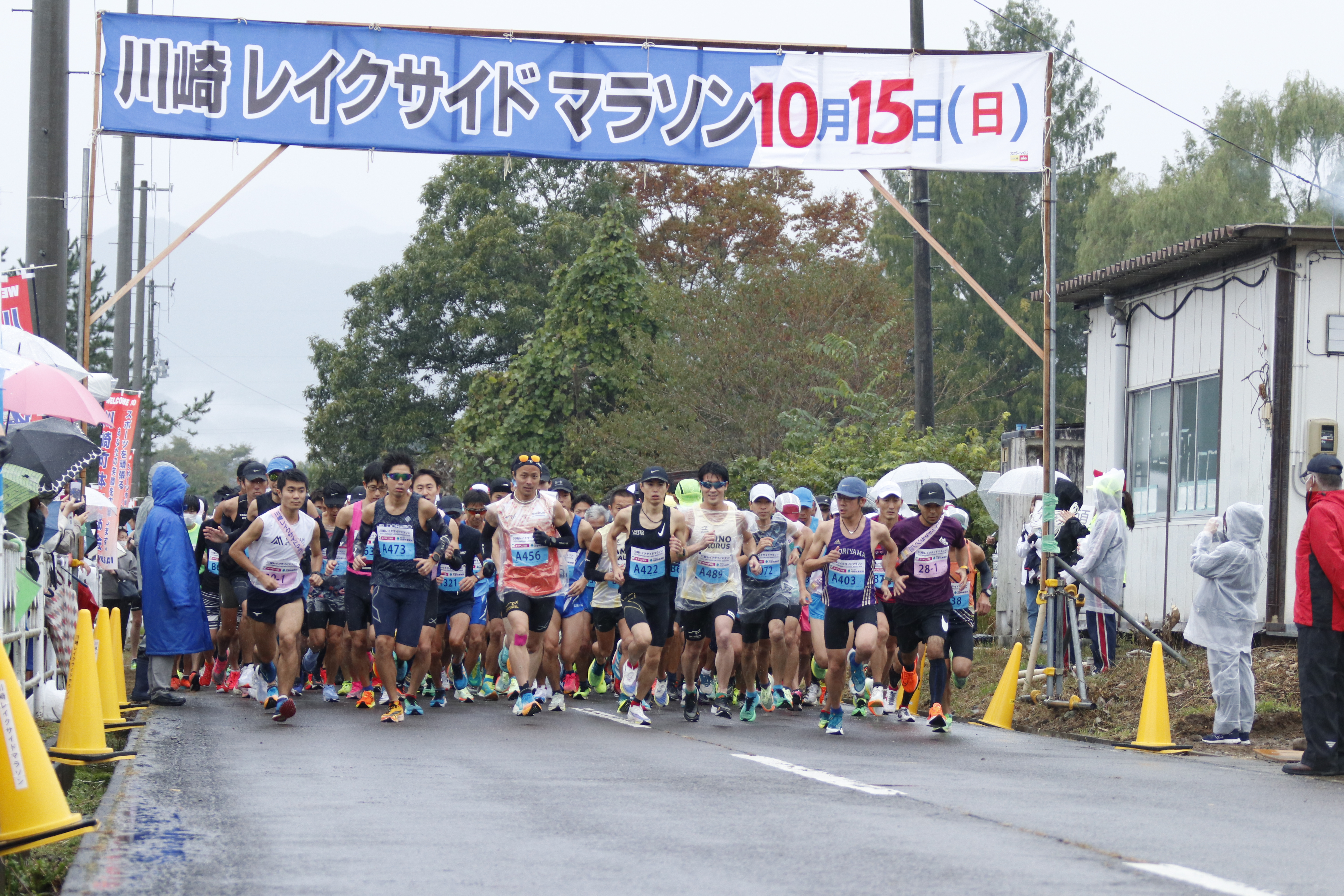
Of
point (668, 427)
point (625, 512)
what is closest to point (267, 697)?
point (625, 512)

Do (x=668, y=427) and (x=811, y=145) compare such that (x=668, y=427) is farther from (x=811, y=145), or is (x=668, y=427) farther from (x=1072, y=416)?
(x=1072, y=416)

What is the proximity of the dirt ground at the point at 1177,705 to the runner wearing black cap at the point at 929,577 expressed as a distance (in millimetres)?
1483

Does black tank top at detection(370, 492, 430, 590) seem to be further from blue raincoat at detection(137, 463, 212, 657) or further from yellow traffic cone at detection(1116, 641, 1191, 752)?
yellow traffic cone at detection(1116, 641, 1191, 752)

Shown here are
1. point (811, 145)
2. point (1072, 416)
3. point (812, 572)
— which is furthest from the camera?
point (1072, 416)

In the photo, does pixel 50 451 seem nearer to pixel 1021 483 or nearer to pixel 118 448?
pixel 118 448

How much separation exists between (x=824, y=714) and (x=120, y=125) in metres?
8.36

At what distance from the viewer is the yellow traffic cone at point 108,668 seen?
41.5ft

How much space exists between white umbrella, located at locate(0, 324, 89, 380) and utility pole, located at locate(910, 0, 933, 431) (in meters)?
12.3

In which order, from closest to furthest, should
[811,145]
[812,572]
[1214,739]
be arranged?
1. [1214,739]
2. [812,572]
3. [811,145]

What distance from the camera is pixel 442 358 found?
180ft

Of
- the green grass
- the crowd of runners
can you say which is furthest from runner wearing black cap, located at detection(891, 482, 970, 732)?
the green grass

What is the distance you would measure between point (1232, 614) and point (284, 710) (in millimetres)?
7334

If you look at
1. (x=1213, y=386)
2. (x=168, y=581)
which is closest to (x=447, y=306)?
(x=1213, y=386)

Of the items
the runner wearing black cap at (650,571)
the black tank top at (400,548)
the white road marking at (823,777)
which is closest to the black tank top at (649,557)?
the runner wearing black cap at (650,571)
